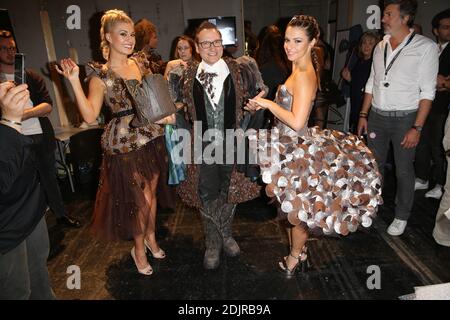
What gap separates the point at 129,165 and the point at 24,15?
4.57 metres

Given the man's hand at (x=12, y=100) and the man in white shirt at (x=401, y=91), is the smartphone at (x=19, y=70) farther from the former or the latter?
the man in white shirt at (x=401, y=91)

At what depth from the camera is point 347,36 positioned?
561 cm

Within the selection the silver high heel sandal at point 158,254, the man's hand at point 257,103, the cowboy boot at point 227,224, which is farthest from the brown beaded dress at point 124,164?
the man's hand at point 257,103

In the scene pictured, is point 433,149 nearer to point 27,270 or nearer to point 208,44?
point 208,44

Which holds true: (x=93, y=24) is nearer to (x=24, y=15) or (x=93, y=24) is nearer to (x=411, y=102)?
(x=24, y=15)

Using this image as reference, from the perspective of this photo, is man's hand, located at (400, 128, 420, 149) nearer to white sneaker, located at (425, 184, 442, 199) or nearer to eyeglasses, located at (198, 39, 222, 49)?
white sneaker, located at (425, 184, 442, 199)

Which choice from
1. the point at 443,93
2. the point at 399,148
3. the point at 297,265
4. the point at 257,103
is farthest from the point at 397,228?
the point at 257,103

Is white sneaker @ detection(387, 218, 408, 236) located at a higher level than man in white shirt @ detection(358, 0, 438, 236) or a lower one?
lower

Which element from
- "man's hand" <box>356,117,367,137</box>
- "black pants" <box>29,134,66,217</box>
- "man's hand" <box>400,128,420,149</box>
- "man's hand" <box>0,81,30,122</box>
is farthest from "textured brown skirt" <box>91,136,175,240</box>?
"man's hand" <box>400,128,420,149</box>

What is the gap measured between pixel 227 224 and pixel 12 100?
6.25 ft

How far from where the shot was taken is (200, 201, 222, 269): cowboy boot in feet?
8.84

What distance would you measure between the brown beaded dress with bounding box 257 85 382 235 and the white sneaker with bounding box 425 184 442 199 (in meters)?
2.14

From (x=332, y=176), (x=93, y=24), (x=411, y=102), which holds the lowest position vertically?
(x=332, y=176)
